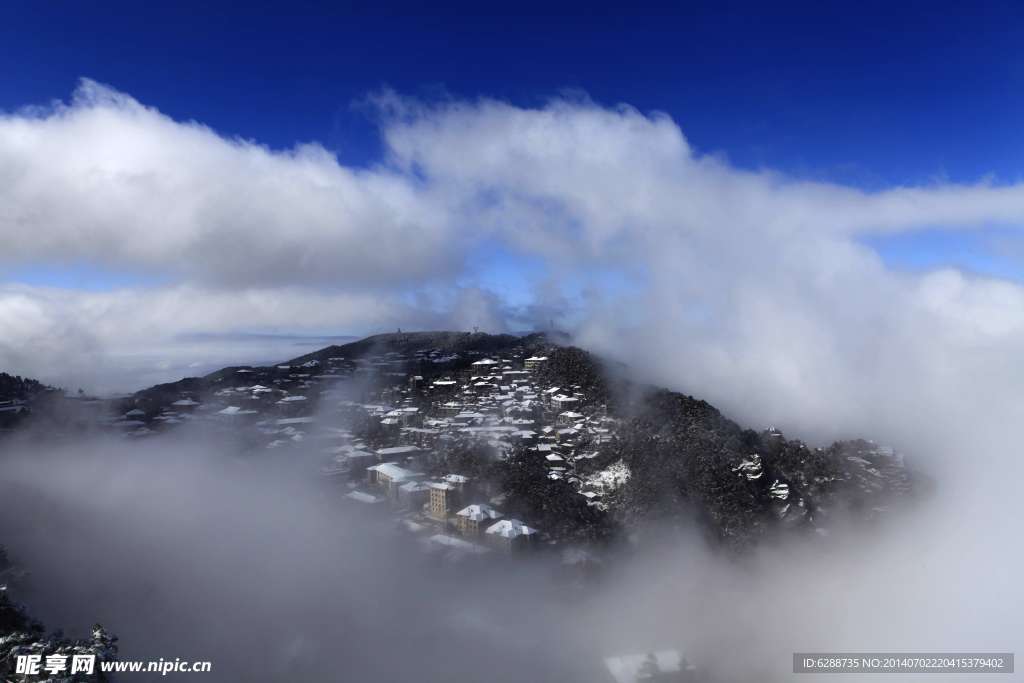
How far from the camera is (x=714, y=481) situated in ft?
150

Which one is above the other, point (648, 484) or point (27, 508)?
point (648, 484)

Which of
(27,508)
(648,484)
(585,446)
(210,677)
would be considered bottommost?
(210,677)

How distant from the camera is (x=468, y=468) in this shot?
148ft

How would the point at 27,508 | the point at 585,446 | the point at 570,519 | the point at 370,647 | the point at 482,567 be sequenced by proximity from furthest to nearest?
the point at 585,446 < the point at 570,519 < the point at 27,508 < the point at 482,567 < the point at 370,647

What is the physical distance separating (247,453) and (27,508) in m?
18.2

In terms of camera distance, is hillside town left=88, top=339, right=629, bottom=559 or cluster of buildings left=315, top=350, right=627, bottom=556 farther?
hillside town left=88, top=339, right=629, bottom=559

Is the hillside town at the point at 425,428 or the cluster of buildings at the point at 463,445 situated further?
the hillside town at the point at 425,428

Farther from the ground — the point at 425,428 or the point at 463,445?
the point at 425,428

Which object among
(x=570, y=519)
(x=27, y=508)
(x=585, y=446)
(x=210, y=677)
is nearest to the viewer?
(x=210, y=677)

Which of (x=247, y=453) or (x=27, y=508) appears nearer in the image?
(x=27, y=508)

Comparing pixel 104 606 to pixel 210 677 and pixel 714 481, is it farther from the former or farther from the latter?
pixel 714 481

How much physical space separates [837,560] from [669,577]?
17676mm

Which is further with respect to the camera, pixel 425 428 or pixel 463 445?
pixel 425 428

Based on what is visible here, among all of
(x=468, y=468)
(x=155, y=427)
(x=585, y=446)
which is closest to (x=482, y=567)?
(x=468, y=468)
